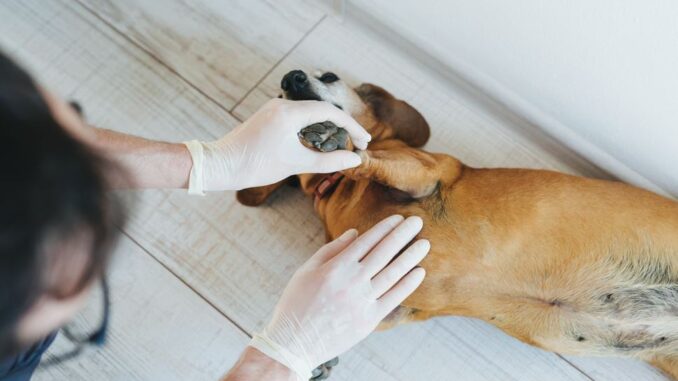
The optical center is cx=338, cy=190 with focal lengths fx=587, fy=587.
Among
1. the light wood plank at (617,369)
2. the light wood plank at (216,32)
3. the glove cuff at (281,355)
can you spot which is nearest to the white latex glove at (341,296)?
the glove cuff at (281,355)

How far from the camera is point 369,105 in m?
2.06

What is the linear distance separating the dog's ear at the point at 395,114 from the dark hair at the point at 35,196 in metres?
1.33

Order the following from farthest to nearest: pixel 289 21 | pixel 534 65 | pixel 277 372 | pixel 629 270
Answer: pixel 289 21
pixel 534 65
pixel 629 270
pixel 277 372

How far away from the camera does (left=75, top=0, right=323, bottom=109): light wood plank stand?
95.1 inches

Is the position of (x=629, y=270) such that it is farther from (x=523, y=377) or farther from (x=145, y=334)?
(x=145, y=334)

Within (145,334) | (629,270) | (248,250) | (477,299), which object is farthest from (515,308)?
(145,334)

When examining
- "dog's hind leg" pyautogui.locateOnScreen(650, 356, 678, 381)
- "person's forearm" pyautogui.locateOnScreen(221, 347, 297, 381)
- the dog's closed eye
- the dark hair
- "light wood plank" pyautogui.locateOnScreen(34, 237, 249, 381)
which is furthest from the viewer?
"light wood plank" pyautogui.locateOnScreen(34, 237, 249, 381)

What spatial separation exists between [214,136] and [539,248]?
130 cm

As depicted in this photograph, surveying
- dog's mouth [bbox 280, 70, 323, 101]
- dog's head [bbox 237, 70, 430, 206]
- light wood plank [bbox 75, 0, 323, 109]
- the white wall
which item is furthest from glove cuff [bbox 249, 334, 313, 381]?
the white wall

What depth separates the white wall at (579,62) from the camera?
164 centimetres

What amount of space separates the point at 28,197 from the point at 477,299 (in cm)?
140

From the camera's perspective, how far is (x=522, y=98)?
2.23m

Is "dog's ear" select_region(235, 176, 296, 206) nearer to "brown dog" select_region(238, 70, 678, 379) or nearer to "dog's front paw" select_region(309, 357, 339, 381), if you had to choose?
"brown dog" select_region(238, 70, 678, 379)

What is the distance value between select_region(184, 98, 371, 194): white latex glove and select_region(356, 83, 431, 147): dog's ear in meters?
0.29
